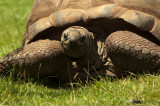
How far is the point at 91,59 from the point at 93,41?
237 mm

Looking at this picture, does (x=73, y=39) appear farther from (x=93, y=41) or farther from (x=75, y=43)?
(x=93, y=41)

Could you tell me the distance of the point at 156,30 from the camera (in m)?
3.01

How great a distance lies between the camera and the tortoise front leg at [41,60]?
2952 millimetres

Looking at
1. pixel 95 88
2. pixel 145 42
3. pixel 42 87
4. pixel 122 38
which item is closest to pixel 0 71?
pixel 42 87

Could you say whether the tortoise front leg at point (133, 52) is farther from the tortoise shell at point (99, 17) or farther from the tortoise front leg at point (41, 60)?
the tortoise front leg at point (41, 60)

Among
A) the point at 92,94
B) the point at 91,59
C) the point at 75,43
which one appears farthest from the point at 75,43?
the point at 92,94

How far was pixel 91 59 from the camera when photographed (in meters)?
3.04

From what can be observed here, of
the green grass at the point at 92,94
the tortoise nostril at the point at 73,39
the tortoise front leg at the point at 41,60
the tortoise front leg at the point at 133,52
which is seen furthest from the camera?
the tortoise front leg at the point at 41,60

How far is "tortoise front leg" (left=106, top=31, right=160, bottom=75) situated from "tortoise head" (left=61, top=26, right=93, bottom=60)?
29cm

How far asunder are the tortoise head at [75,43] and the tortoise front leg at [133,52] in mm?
286

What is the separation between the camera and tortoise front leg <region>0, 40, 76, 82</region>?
2952mm

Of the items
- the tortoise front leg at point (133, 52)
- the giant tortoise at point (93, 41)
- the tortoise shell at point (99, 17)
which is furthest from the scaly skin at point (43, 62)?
the tortoise front leg at point (133, 52)

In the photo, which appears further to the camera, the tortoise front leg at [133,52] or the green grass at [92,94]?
the tortoise front leg at [133,52]

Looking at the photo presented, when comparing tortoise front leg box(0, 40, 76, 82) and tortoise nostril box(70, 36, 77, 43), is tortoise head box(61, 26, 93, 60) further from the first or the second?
tortoise front leg box(0, 40, 76, 82)
